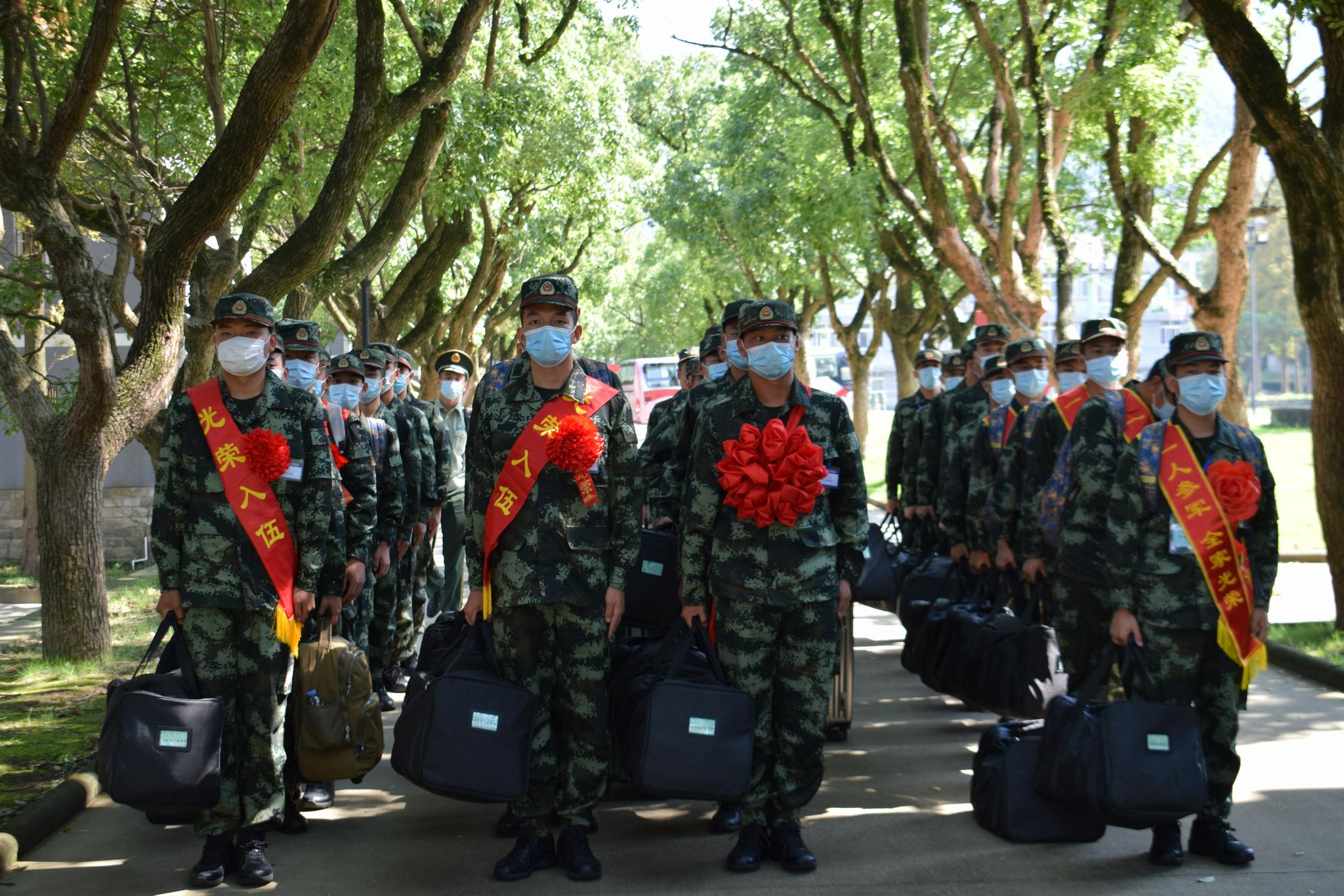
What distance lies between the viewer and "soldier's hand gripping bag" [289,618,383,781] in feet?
18.0

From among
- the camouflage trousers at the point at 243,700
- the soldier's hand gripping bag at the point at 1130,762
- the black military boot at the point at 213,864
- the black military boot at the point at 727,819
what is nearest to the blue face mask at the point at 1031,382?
the soldier's hand gripping bag at the point at 1130,762

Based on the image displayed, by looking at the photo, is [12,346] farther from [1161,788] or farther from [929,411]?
[1161,788]

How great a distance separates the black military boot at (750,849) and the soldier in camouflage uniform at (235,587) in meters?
1.80

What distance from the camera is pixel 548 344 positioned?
5.36m

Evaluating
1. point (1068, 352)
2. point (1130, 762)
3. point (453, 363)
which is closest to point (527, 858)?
point (1130, 762)

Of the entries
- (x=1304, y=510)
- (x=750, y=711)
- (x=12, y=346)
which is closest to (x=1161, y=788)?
(x=750, y=711)

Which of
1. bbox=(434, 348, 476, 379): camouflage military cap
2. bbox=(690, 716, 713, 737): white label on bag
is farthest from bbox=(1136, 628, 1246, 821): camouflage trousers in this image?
bbox=(434, 348, 476, 379): camouflage military cap

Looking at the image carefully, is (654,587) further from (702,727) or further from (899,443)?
(899,443)

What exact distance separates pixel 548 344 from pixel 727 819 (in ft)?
7.27

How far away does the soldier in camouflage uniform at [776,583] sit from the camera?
5293 millimetres

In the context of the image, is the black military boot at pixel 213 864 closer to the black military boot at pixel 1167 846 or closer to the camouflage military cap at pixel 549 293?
the camouflage military cap at pixel 549 293

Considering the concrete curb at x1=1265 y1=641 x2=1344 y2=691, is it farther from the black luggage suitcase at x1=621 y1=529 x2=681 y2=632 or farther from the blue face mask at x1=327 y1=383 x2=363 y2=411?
the blue face mask at x1=327 y1=383 x2=363 y2=411

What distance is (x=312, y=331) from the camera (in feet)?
23.0

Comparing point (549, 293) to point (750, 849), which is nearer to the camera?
point (750, 849)
